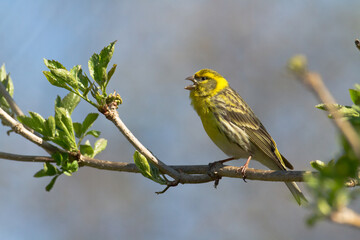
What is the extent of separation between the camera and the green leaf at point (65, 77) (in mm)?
2591

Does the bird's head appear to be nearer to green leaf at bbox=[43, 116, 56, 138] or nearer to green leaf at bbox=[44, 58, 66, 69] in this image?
green leaf at bbox=[43, 116, 56, 138]

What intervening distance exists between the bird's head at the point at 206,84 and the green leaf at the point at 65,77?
2703mm

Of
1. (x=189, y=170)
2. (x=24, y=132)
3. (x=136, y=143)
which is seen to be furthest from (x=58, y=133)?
(x=189, y=170)

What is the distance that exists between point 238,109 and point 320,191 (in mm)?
4556

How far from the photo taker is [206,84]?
5.43m

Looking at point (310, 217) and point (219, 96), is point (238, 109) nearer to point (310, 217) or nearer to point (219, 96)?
point (219, 96)

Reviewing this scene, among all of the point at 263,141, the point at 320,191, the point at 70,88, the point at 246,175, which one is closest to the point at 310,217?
the point at 320,191

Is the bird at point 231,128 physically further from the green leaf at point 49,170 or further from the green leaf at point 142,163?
the green leaf at point 49,170

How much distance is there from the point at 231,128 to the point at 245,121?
437mm

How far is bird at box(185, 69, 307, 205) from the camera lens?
4832 millimetres

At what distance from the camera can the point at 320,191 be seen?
0.81m

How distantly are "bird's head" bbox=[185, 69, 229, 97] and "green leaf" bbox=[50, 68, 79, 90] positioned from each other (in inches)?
106

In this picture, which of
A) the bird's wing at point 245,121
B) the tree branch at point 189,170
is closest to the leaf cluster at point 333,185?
the tree branch at point 189,170

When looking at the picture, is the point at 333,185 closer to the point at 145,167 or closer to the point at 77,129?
the point at 145,167
